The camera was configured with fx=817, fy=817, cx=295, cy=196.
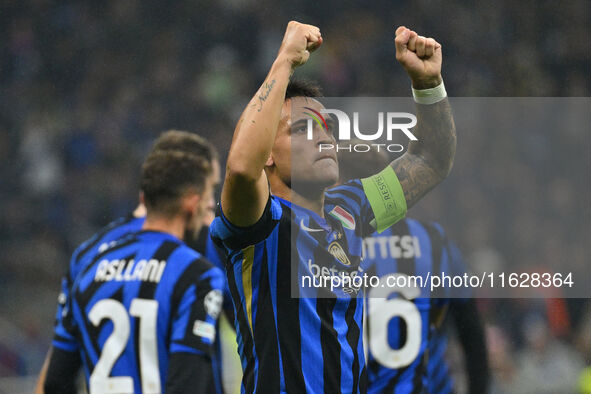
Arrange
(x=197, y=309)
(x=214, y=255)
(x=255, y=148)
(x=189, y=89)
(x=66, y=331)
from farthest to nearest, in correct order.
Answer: (x=189, y=89)
(x=214, y=255)
(x=66, y=331)
(x=197, y=309)
(x=255, y=148)

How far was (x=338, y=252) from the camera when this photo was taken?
2584 millimetres

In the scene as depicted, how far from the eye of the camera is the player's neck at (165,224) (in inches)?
142

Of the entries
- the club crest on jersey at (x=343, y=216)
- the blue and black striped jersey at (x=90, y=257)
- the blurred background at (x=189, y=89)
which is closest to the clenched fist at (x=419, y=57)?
the club crest on jersey at (x=343, y=216)

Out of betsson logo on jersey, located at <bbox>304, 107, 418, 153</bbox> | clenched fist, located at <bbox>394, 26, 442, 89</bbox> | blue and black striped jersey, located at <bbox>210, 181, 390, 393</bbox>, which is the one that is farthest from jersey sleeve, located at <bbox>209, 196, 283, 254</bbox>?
clenched fist, located at <bbox>394, 26, 442, 89</bbox>

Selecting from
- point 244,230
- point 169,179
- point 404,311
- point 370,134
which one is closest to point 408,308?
point 404,311

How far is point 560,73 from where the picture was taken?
36.4 feet

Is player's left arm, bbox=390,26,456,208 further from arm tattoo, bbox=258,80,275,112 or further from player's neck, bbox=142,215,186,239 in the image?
player's neck, bbox=142,215,186,239

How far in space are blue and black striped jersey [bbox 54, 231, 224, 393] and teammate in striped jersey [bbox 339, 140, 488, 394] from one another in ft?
2.75

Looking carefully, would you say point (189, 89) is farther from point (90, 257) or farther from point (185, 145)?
point (90, 257)

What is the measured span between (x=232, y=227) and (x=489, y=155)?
5248mm

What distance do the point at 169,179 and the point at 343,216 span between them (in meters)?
1.17

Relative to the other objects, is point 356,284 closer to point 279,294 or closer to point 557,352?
point 279,294

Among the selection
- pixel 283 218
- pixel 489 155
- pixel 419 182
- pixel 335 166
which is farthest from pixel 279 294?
pixel 489 155

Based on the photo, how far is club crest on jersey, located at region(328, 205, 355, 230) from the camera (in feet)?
8.84
